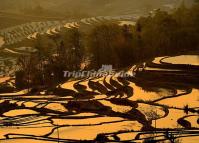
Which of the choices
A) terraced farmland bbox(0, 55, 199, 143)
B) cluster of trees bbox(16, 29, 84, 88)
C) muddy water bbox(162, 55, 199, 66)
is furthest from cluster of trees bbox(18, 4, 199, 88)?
terraced farmland bbox(0, 55, 199, 143)

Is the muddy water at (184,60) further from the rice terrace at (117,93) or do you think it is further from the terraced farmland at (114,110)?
the terraced farmland at (114,110)

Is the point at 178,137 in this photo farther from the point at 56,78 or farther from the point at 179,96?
the point at 56,78

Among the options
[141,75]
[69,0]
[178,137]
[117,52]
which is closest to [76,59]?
[117,52]

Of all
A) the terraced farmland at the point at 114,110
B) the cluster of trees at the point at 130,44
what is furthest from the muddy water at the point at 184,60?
the cluster of trees at the point at 130,44

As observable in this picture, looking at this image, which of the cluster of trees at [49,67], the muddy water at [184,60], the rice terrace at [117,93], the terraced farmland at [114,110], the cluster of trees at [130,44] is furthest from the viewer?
the cluster of trees at [130,44]

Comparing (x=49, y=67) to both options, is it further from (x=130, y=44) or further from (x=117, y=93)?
(x=117, y=93)

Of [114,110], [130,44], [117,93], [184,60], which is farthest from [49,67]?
[114,110]
